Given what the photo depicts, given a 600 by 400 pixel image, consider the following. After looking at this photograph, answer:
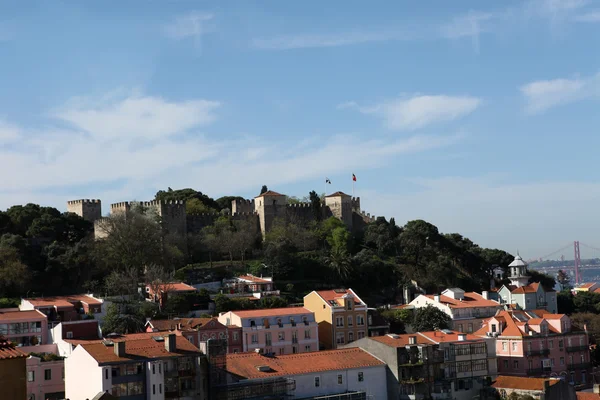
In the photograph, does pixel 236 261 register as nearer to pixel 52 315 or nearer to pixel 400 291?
pixel 400 291

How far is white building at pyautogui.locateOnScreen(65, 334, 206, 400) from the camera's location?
41.7 metres

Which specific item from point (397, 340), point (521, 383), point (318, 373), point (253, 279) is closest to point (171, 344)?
point (318, 373)

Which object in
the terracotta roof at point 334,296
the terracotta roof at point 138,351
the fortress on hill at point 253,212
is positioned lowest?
the terracotta roof at point 138,351

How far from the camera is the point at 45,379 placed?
155 ft

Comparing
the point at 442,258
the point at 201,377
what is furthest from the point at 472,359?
the point at 442,258

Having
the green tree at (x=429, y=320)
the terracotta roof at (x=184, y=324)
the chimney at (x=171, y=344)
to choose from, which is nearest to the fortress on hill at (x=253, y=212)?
the terracotta roof at (x=184, y=324)

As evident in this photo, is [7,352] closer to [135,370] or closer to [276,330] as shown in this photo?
[135,370]

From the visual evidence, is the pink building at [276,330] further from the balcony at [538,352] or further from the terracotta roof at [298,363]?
the balcony at [538,352]

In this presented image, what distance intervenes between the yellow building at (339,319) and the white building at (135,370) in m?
18.0

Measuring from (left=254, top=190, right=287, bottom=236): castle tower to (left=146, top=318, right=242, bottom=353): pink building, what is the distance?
99.5 ft

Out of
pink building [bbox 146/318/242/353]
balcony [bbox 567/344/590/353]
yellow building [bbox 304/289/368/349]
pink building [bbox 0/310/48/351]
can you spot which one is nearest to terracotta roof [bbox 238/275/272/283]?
yellow building [bbox 304/289/368/349]

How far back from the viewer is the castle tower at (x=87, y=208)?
83.8 meters

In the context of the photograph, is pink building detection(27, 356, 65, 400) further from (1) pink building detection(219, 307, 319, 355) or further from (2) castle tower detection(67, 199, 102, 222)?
(2) castle tower detection(67, 199, 102, 222)

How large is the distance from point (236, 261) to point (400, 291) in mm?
15473
